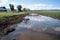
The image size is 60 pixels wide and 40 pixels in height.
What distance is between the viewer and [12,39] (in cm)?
1400

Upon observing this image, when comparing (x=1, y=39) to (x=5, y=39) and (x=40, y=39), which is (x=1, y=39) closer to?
(x=5, y=39)

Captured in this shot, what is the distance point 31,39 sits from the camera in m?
14.5

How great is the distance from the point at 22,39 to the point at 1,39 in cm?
226

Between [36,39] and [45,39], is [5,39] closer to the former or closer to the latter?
[36,39]

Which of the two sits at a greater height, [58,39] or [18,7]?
[58,39]

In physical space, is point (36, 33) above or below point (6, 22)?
above

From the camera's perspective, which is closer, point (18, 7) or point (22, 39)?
point (22, 39)

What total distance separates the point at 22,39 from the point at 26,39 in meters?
0.44

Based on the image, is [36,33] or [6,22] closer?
[36,33]

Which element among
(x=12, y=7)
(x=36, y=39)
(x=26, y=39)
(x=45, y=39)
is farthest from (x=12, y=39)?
(x=12, y=7)

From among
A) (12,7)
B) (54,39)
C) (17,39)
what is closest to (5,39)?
(17,39)

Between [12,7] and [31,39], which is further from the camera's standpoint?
[12,7]

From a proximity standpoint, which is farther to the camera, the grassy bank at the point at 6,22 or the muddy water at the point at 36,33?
the grassy bank at the point at 6,22

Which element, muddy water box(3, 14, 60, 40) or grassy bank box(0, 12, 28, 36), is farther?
grassy bank box(0, 12, 28, 36)
